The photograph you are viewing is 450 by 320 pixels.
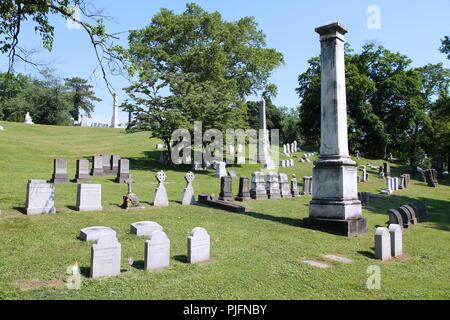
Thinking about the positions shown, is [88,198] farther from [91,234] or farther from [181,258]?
[181,258]

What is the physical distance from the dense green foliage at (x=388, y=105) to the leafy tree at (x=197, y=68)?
14.8 metres

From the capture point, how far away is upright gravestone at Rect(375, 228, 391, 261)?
820cm

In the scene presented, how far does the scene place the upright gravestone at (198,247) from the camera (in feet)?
22.2

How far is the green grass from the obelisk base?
1.17 feet

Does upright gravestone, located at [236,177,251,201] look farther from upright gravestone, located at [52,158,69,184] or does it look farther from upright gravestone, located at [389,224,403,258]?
upright gravestone, located at [389,224,403,258]

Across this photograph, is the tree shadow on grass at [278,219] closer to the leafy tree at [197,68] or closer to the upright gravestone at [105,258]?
the upright gravestone at [105,258]

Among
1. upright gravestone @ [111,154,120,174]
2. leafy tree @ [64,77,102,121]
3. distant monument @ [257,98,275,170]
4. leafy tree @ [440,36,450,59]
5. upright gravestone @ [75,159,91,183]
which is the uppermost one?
leafy tree @ [64,77,102,121]

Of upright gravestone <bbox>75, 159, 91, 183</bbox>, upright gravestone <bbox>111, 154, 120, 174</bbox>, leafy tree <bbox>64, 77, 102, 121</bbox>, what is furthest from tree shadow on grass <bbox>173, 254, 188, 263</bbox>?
leafy tree <bbox>64, 77, 102, 121</bbox>

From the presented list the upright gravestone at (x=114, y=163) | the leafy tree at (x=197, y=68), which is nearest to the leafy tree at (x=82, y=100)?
the leafy tree at (x=197, y=68)

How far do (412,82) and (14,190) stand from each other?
4951 cm

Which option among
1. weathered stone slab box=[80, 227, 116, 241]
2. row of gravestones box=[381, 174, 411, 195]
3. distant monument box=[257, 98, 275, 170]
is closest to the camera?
weathered stone slab box=[80, 227, 116, 241]

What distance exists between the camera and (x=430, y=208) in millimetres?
18234
